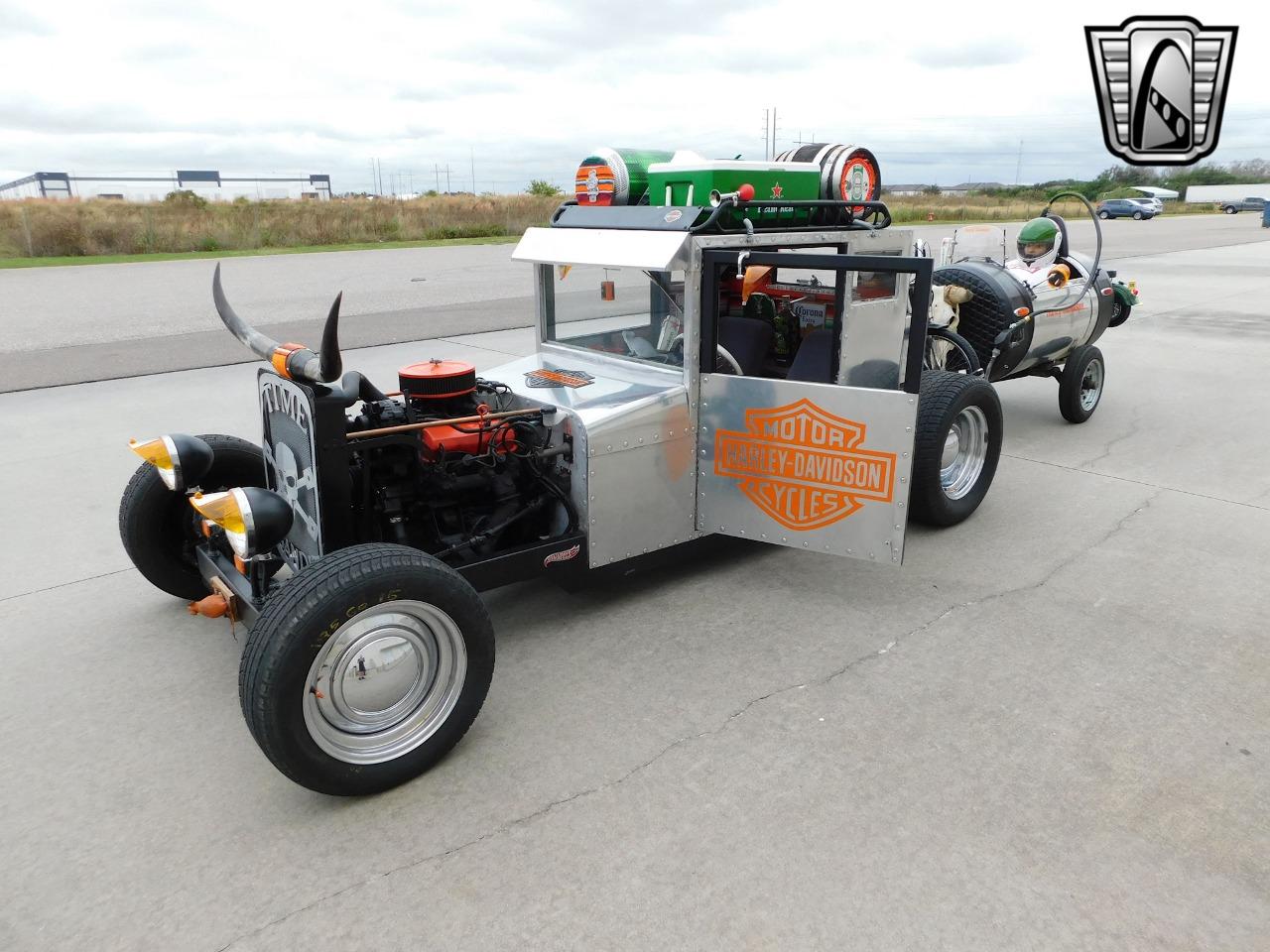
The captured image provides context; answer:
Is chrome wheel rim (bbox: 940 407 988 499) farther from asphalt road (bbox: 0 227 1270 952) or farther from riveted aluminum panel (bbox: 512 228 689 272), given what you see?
riveted aluminum panel (bbox: 512 228 689 272)

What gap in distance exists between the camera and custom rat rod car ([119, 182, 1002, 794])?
9.88ft

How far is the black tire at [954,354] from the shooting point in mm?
6406

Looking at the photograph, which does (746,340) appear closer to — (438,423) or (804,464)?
(804,464)

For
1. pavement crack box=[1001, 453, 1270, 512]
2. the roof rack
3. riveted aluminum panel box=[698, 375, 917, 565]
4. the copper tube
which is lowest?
pavement crack box=[1001, 453, 1270, 512]

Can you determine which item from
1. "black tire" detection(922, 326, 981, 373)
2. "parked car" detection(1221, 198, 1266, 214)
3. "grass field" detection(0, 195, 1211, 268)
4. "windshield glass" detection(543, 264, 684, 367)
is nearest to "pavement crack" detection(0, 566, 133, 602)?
"windshield glass" detection(543, 264, 684, 367)

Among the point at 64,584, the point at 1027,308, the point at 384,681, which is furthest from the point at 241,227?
the point at 384,681

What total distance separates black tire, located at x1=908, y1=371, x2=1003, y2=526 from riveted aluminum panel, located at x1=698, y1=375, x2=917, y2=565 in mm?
987

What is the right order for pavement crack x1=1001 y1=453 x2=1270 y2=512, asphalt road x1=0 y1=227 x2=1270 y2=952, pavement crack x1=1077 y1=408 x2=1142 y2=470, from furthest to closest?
pavement crack x1=1077 y1=408 x2=1142 y2=470 → pavement crack x1=1001 y1=453 x2=1270 y2=512 → asphalt road x1=0 y1=227 x2=1270 y2=952

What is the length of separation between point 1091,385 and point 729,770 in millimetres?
6341

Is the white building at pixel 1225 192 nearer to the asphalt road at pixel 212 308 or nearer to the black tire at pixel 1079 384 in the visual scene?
the asphalt road at pixel 212 308

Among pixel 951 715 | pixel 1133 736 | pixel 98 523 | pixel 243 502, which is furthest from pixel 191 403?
pixel 1133 736

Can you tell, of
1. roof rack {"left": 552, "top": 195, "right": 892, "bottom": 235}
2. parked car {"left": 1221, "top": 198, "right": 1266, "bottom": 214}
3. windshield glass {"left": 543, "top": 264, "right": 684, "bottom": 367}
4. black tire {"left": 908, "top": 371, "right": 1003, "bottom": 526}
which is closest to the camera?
roof rack {"left": 552, "top": 195, "right": 892, "bottom": 235}

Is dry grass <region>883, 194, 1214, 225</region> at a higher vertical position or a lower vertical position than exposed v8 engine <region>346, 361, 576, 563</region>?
higher

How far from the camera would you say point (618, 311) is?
4.65 meters
